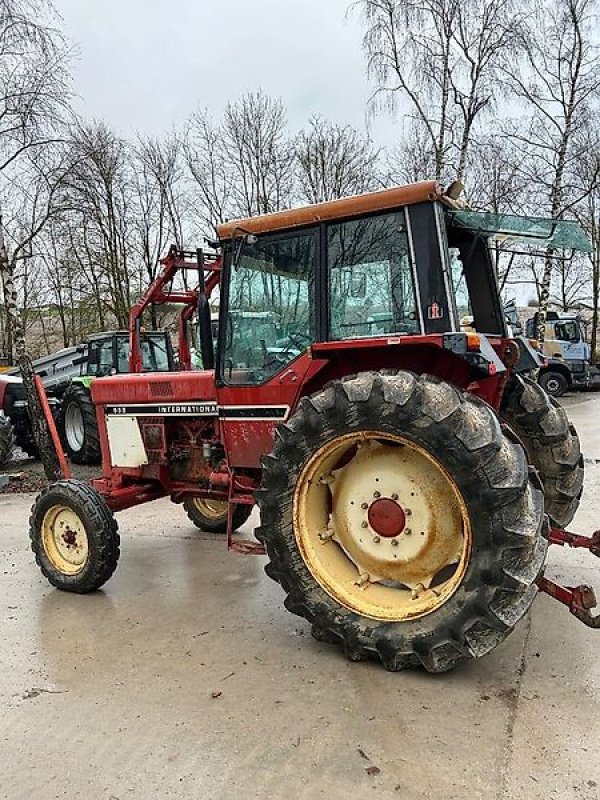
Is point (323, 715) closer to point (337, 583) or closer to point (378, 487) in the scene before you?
point (337, 583)

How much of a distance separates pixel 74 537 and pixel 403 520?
2.31m

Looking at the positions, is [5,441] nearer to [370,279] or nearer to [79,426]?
[79,426]

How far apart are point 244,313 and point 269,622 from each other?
1774 mm

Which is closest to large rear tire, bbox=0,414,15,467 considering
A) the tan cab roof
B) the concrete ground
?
the concrete ground

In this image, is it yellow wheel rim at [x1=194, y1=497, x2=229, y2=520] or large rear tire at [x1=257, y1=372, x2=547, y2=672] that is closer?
large rear tire at [x1=257, y1=372, x2=547, y2=672]

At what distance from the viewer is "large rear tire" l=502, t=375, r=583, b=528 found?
4.25 metres

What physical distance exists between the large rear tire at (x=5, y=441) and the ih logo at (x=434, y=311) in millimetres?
7841

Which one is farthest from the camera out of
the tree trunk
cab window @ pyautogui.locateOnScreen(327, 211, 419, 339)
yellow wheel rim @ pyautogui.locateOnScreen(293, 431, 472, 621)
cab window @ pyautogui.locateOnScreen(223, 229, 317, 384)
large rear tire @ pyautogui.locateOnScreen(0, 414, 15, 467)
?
large rear tire @ pyautogui.locateOnScreen(0, 414, 15, 467)

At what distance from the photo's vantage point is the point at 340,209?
11.6 feet

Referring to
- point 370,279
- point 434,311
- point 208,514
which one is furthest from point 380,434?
point 208,514

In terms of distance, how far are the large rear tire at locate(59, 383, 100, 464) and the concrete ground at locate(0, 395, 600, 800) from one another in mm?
5784

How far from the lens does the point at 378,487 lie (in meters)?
3.34

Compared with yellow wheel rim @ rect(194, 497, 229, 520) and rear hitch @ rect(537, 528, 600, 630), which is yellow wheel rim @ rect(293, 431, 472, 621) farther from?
yellow wheel rim @ rect(194, 497, 229, 520)

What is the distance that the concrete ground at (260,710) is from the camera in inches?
93.9
